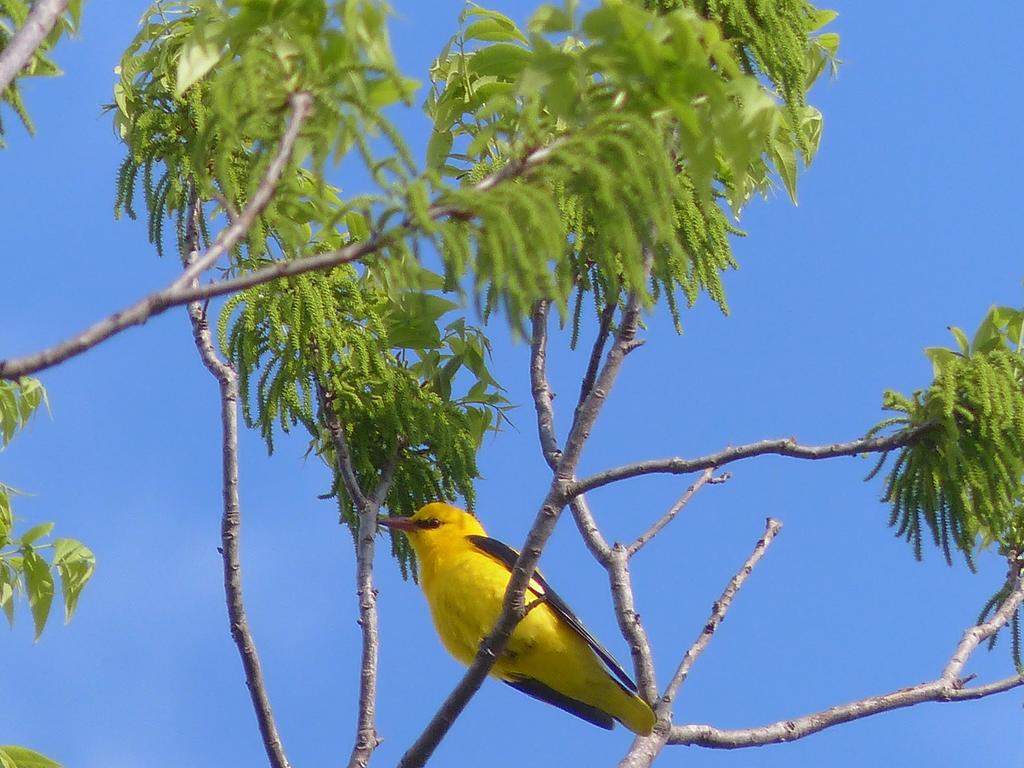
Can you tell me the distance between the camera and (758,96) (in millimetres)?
2268

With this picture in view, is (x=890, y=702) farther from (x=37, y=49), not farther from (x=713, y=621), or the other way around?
(x=37, y=49)

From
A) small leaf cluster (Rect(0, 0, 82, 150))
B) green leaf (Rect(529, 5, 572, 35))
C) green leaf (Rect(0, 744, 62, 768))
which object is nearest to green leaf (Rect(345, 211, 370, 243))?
→ small leaf cluster (Rect(0, 0, 82, 150))

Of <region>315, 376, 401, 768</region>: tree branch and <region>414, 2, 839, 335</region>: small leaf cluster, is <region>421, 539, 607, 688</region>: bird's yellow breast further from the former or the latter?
<region>414, 2, 839, 335</region>: small leaf cluster

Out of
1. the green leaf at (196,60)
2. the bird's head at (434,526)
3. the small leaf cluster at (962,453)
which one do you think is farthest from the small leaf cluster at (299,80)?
the bird's head at (434,526)

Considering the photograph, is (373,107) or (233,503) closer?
(373,107)

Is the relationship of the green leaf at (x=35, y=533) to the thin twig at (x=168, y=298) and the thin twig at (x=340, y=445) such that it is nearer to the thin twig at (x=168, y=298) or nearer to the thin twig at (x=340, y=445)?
the thin twig at (x=340, y=445)

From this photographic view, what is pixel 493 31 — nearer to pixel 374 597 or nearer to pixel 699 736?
pixel 374 597

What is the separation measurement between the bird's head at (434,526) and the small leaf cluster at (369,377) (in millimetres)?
136

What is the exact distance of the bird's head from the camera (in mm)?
5992

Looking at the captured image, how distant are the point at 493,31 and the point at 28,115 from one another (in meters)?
1.86

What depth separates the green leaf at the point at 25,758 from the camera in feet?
14.1

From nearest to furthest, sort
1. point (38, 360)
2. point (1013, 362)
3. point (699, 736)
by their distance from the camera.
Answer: point (38, 360) → point (1013, 362) → point (699, 736)

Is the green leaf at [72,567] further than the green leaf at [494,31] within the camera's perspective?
Yes

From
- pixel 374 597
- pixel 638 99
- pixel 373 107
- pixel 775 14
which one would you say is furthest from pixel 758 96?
pixel 374 597
